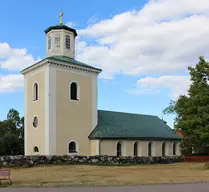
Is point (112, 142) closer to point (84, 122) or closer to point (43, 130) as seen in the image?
point (84, 122)

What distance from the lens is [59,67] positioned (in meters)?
32.2

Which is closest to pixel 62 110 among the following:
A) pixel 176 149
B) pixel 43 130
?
pixel 43 130

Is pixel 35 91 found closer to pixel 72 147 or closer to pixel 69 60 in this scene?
pixel 69 60

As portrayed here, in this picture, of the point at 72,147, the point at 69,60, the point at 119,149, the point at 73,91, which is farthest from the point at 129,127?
the point at 69,60

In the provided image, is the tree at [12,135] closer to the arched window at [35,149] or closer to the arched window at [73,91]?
the arched window at [35,149]

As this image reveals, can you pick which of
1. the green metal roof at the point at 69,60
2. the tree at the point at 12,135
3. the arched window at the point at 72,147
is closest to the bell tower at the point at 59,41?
the green metal roof at the point at 69,60

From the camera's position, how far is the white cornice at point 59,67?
31531mm

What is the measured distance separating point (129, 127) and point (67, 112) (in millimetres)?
8633

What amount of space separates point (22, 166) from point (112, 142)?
1091cm

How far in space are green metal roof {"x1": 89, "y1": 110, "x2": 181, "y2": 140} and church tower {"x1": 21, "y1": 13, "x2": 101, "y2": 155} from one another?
5.03 ft

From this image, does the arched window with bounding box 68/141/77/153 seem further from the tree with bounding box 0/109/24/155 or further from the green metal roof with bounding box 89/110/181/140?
the tree with bounding box 0/109/24/155

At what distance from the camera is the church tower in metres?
31.1

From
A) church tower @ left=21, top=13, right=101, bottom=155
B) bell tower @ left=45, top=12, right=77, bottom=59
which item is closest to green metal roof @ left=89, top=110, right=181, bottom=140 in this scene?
church tower @ left=21, top=13, right=101, bottom=155

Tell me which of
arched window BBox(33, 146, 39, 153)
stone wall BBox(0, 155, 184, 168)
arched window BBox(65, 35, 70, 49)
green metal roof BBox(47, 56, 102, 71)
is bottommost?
stone wall BBox(0, 155, 184, 168)
